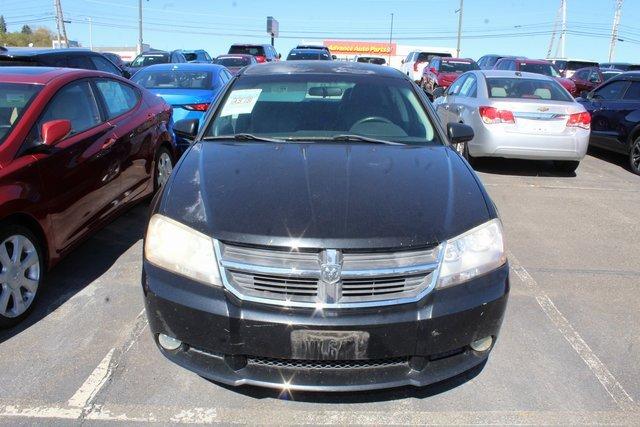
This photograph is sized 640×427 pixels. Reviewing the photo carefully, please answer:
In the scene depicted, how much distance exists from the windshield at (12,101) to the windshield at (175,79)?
473 centimetres

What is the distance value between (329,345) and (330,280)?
280mm

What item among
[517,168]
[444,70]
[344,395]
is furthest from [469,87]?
[444,70]

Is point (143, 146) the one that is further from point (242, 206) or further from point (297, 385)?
point (297, 385)

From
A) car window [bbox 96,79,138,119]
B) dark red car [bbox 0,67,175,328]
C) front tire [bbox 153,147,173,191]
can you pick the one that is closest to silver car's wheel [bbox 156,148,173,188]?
front tire [bbox 153,147,173,191]

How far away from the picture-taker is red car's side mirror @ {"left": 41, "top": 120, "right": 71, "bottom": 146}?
3621 millimetres

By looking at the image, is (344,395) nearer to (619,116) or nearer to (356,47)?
(619,116)

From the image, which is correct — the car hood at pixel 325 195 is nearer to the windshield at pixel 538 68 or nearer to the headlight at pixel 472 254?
the headlight at pixel 472 254

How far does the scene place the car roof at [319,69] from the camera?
425 centimetres

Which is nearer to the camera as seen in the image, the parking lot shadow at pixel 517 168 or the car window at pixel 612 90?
the parking lot shadow at pixel 517 168

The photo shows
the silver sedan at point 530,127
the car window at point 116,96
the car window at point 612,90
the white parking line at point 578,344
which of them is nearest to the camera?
the white parking line at point 578,344

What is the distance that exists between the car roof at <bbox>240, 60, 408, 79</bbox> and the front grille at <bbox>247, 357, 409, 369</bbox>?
8.18ft

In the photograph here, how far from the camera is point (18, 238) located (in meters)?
3.37

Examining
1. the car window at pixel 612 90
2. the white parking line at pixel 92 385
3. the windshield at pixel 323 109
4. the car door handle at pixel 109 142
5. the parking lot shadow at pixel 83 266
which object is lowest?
the parking lot shadow at pixel 83 266

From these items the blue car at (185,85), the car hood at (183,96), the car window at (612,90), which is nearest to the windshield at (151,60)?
the blue car at (185,85)
